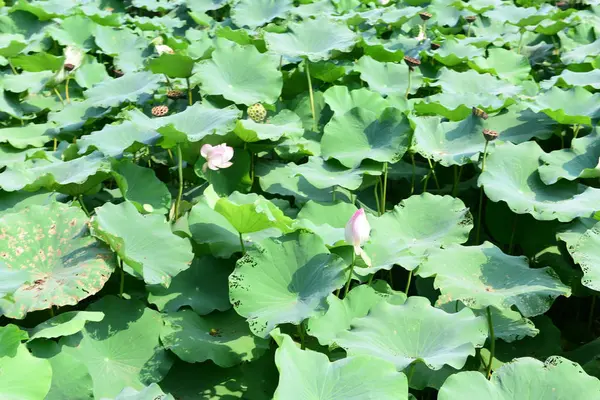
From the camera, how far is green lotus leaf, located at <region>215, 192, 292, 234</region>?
5.79 ft

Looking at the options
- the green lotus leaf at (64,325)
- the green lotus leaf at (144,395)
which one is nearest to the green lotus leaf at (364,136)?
the green lotus leaf at (64,325)

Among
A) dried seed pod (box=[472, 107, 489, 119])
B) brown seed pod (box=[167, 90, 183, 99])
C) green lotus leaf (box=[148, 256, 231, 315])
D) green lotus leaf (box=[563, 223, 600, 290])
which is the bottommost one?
green lotus leaf (box=[148, 256, 231, 315])

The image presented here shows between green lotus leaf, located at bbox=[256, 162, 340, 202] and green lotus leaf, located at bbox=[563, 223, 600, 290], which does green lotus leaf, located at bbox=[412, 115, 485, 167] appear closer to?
green lotus leaf, located at bbox=[256, 162, 340, 202]

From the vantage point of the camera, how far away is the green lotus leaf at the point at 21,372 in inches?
56.2

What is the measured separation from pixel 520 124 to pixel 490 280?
0.95m

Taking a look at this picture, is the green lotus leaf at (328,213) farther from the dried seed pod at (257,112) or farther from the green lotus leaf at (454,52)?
the green lotus leaf at (454,52)

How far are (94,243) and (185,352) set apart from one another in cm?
38

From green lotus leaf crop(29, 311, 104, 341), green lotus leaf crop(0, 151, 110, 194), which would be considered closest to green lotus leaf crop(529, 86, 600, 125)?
green lotus leaf crop(0, 151, 110, 194)

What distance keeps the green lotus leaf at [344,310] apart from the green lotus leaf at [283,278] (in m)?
0.06

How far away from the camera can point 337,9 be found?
396 cm

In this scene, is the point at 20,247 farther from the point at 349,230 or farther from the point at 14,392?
the point at 349,230

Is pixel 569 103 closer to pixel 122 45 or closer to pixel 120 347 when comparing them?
pixel 120 347

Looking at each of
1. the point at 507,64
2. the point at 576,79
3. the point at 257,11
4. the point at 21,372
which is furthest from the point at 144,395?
the point at 257,11

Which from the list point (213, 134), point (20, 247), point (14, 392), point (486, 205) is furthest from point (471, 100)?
point (14, 392)
